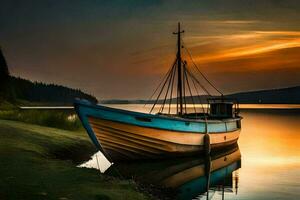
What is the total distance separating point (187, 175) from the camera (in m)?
23.1

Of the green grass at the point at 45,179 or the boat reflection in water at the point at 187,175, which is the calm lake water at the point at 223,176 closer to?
the boat reflection in water at the point at 187,175

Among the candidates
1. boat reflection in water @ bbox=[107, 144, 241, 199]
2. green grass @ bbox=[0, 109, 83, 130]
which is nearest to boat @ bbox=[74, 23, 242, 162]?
boat reflection in water @ bbox=[107, 144, 241, 199]

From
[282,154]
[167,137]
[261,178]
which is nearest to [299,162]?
[282,154]

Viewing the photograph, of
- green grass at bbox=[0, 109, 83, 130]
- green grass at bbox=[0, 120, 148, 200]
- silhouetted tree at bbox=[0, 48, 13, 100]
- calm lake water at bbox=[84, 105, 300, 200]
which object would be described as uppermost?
silhouetted tree at bbox=[0, 48, 13, 100]

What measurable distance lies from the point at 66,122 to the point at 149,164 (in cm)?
1545

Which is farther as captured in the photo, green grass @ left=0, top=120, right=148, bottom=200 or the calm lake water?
the calm lake water

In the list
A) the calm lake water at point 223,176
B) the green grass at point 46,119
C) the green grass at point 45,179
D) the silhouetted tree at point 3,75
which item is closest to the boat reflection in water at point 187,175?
the calm lake water at point 223,176

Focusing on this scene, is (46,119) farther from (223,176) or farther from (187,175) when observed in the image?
(223,176)

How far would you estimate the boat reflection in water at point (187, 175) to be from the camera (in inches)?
757

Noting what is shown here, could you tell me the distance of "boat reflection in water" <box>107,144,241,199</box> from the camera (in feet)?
63.1

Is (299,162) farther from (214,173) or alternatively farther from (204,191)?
(204,191)

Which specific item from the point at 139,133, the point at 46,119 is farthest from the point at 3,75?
the point at 139,133

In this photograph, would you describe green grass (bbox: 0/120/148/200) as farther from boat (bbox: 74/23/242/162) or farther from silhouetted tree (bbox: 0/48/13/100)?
silhouetted tree (bbox: 0/48/13/100)

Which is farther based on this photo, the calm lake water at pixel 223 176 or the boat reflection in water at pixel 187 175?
the boat reflection in water at pixel 187 175
